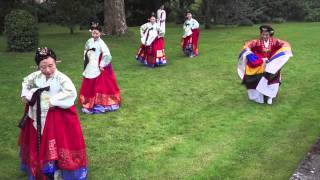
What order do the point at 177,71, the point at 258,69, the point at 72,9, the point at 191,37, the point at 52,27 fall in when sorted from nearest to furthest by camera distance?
the point at 258,69
the point at 177,71
the point at 191,37
the point at 72,9
the point at 52,27

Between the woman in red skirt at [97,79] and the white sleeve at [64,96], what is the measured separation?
351 cm

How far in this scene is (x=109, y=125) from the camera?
904 cm

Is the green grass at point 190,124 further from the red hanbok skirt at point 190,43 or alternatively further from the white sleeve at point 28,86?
the white sleeve at point 28,86

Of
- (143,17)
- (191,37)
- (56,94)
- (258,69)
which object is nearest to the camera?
(56,94)

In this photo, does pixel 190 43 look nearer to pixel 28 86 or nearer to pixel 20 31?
pixel 20 31

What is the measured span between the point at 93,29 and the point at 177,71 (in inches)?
194

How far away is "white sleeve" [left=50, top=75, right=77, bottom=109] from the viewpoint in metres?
5.93

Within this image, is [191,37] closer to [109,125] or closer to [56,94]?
[109,125]

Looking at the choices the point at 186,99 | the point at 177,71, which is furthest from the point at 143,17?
the point at 186,99

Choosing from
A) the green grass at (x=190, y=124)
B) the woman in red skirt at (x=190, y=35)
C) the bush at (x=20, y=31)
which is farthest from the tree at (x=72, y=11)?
the woman in red skirt at (x=190, y=35)

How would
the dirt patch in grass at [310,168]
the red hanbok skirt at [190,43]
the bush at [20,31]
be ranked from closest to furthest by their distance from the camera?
the dirt patch in grass at [310,168] < the red hanbok skirt at [190,43] < the bush at [20,31]

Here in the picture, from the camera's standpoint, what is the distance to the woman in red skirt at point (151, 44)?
575 inches

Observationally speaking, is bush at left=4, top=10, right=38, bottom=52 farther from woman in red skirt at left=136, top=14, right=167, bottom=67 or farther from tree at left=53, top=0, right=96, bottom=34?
tree at left=53, top=0, right=96, bottom=34

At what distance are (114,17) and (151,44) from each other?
782 centimetres
